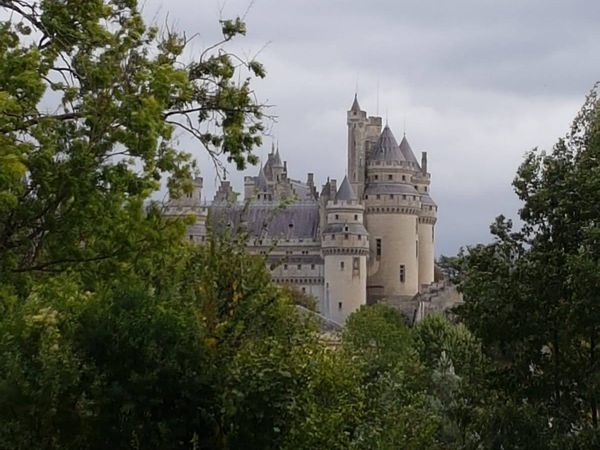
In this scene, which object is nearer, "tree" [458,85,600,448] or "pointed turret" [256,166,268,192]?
"tree" [458,85,600,448]

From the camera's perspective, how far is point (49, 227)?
42.0 feet

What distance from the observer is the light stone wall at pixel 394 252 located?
95125mm

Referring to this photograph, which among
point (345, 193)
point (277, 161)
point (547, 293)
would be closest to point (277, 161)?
point (277, 161)

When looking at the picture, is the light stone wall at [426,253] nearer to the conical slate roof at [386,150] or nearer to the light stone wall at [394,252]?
the light stone wall at [394,252]

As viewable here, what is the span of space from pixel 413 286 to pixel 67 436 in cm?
8336

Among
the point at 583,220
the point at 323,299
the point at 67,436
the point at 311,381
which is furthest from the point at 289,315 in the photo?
the point at 323,299

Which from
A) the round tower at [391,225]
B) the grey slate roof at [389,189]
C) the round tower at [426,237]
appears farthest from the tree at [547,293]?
the round tower at [426,237]

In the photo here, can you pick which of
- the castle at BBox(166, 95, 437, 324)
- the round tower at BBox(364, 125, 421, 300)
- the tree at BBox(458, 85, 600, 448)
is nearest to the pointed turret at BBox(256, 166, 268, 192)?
the castle at BBox(166, 95, 437, 324)

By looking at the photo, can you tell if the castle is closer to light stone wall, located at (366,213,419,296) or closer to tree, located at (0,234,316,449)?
light stone wall, located at (366,213,419,296)

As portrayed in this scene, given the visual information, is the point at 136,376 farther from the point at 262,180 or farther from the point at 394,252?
the point at 262,180

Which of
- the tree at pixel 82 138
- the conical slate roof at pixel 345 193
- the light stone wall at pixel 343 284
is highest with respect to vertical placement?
the conical slate roof at pixel 345 193

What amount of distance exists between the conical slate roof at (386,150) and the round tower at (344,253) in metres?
6.60

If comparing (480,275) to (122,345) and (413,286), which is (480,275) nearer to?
(122,345)

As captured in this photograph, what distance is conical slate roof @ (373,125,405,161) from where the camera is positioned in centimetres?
9762
